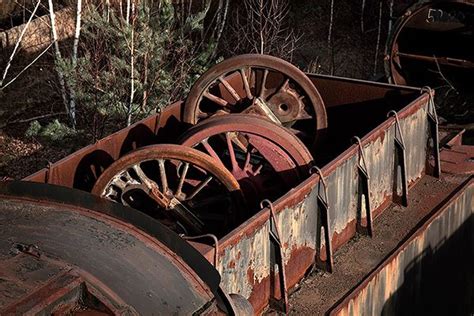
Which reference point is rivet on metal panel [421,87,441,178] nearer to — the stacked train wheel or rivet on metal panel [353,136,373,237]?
the stacked train wheel

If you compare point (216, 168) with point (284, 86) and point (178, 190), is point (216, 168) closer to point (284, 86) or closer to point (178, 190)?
point (178, 190)

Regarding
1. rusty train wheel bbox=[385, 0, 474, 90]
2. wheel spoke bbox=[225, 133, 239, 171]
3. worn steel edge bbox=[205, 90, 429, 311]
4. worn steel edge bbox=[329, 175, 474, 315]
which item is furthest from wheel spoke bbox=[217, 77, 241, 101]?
rusty train wheel bbox=[385, 0, 474, 90]

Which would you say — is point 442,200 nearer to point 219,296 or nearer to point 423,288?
point 423,288

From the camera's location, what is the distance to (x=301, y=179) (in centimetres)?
633

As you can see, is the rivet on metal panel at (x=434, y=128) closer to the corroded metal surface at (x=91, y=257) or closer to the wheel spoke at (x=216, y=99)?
the wheel spoke at (x=216, y=99)

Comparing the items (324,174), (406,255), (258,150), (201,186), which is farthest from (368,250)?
(201,186)

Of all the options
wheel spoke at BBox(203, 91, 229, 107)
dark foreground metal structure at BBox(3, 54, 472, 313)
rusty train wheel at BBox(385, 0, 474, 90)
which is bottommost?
rusty train wheel at BBox(385, 0, 474, 90)

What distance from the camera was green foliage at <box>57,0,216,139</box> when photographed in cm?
1198

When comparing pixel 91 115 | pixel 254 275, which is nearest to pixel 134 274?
pixel 254 275

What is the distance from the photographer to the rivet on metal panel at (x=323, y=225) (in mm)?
5863

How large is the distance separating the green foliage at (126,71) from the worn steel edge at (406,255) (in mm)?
5598

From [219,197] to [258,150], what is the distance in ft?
1.66

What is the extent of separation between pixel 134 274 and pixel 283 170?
9.52 ft

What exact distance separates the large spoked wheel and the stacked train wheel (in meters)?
0.01
